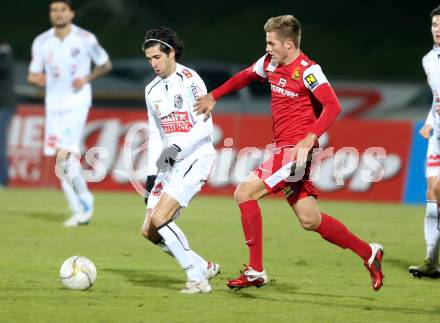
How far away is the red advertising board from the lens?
16.9 meters

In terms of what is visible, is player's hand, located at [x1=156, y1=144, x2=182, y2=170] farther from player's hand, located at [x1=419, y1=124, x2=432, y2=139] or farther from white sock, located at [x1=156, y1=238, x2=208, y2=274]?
player's hand, located at [x1=419, y1=124, x2=432, y2=139]

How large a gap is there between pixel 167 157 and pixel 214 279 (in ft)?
3.92

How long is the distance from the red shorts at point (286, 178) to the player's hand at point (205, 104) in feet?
2.00

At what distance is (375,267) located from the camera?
8.30 meters

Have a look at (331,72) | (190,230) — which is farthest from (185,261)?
(331,72)

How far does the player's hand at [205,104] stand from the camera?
27.1 feet

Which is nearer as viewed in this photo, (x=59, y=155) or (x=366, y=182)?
(x=59, y=155)

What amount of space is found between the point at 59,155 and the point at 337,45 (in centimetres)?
2183

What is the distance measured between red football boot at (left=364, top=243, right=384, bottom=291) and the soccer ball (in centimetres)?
208

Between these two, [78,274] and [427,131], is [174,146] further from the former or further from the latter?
[427,131]

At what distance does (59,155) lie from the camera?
12.9 metres

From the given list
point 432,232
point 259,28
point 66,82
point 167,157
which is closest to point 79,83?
point 66,82

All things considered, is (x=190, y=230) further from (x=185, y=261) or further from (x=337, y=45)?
(x=337, y=45)

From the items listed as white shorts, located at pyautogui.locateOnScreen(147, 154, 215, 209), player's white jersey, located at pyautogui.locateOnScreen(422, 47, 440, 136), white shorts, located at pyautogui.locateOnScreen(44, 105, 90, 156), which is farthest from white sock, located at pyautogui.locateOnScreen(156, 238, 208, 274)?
white shorts, located at pyautogui.locateOnScreen(44, 105, 90, 156)
